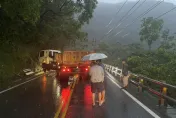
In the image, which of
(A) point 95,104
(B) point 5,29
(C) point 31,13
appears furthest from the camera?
(B) point 5,29

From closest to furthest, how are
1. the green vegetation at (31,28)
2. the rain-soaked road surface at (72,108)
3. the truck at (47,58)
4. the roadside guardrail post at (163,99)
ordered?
the rain-soaked road surface at (72,108) < the roadside guardrail post at (163,99) < the green vegetation at (31,28) < the truck at (47,58)

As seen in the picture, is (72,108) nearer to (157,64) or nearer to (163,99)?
(163,99)

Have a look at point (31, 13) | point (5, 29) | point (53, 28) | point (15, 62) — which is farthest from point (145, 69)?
point (31, 13)

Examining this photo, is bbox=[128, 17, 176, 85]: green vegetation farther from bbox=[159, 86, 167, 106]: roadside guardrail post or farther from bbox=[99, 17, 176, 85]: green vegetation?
bbox=[159, 86, 167, 106]: roadside guardrail post

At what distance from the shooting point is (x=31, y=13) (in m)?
17.2

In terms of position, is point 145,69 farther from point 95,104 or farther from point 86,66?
point 95,104

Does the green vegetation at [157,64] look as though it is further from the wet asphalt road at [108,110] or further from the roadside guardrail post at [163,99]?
the roadside guardrail post at [163,99]

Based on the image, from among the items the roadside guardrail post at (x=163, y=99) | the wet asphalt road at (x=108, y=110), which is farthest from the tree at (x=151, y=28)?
the roadside guardrail post at (x=163, y=99)

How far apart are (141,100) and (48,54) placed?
30.1 m

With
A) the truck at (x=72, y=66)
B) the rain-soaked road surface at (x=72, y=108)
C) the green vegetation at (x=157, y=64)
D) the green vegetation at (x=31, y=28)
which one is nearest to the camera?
the rain-soaked road surface at (x=72, y=108)

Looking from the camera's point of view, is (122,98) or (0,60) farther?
(0,60)

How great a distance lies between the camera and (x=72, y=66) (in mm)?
26797

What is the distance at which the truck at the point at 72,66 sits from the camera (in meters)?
25.9

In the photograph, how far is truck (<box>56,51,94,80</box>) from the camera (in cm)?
2595
